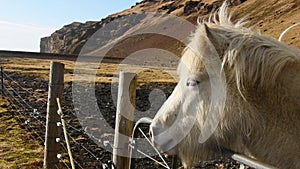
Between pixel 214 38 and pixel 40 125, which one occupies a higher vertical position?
pixel 214 38

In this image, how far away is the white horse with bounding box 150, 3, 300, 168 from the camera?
2141 millimetres

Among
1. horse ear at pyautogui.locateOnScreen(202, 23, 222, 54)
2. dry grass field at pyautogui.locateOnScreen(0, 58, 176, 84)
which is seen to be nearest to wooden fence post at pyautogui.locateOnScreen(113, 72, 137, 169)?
horse ear at pyautogui.locateOnScreen(202, 23, 222, 54)

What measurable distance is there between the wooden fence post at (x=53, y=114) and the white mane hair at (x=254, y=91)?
9.19 feet

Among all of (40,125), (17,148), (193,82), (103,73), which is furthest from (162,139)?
(103,73)

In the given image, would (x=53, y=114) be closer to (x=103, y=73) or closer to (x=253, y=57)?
(x=253, y=57)

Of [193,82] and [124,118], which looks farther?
[124,118]

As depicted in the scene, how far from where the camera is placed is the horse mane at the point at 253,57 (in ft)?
7.15

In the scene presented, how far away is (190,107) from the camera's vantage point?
2451mm

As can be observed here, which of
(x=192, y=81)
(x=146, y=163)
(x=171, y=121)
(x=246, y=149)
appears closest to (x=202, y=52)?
(x=192, y=81)

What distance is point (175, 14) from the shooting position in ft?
420

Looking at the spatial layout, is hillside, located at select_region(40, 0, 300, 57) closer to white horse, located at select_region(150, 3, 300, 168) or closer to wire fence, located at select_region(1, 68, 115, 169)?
wire fence, located at select_region(1, 68, 115, 169)

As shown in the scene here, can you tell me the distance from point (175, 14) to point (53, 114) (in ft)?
414

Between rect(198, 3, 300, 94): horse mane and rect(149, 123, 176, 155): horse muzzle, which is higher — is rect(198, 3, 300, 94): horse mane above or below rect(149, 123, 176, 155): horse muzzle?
above

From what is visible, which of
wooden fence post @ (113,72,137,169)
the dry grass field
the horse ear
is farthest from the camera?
the dry grass field
